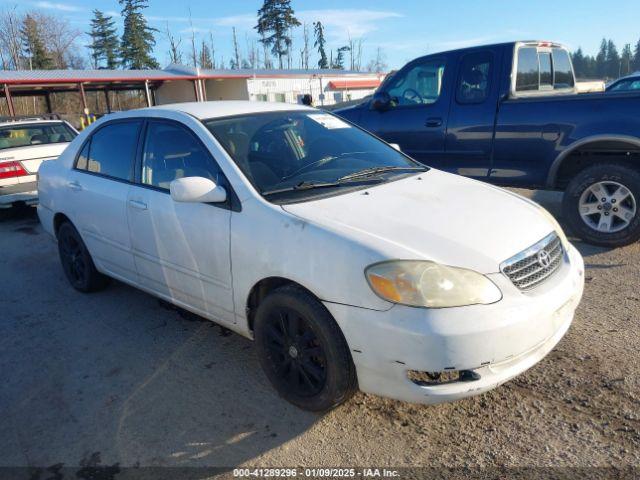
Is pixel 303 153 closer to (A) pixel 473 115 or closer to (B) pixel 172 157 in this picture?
(B) pixel 172 157

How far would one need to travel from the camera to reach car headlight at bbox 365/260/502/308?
2.31 meters

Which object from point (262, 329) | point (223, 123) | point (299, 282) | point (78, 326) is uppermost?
point (223, 123)

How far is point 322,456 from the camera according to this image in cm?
248

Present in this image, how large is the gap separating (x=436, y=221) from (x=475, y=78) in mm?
3746

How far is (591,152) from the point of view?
5.15 meters

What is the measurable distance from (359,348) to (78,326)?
2.71m

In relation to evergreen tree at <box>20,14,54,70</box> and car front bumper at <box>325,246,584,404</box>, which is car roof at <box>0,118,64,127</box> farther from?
evergreen tree at <box>20,14,54,70</box>

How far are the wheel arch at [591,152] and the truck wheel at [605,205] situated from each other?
0.51ft

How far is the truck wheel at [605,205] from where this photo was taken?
16.2ft

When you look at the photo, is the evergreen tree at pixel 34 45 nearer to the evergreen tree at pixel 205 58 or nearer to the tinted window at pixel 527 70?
the evergreen tree at pixel 205 58

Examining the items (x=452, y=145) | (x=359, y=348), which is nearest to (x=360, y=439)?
(x=359, y=348)

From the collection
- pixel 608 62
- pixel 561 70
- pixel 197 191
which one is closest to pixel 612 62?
pixel 608 62

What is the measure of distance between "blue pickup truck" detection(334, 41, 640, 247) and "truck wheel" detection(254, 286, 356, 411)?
12.3ft

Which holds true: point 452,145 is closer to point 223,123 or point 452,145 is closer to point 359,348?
point 223,123
